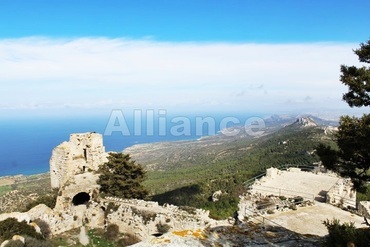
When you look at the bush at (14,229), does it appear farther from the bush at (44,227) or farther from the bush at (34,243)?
the bush at (44,227)

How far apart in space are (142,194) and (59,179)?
6.44m

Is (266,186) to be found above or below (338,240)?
below

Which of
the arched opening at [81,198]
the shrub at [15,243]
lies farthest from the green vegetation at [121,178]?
the shrub at [15,243]

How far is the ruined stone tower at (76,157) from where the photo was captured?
975 inches

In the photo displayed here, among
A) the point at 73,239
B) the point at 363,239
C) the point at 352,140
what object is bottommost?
the point at 73,239

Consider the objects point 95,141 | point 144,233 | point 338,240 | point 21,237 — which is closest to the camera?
point 338,240

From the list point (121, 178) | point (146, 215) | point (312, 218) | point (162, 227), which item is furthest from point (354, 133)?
point (121, 178)

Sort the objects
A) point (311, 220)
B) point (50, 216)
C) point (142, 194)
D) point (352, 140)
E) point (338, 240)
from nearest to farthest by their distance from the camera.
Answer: point (338, 240) < point (352, 140) < point (311, 220) < point (50, 216) < point (142, 194)

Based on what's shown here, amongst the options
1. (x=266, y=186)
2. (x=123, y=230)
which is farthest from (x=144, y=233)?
(x=266, y=186)

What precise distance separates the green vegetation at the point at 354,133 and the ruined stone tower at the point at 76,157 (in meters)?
18.6

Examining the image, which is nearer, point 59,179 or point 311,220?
point 311,220

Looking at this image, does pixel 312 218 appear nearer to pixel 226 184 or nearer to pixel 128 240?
pixel 128 240

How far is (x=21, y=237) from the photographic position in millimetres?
14922

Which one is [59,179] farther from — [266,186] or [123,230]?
[266,186]
